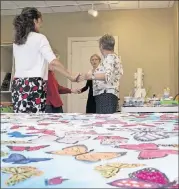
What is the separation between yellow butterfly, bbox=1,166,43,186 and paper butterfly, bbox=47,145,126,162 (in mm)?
114

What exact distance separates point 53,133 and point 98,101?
1674 mm

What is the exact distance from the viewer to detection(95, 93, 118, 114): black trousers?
8.97ft

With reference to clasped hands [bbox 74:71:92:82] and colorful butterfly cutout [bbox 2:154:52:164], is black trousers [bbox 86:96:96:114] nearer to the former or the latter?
clasped hands [bbox 74:71:92:82]

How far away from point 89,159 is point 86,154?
1.5 inches

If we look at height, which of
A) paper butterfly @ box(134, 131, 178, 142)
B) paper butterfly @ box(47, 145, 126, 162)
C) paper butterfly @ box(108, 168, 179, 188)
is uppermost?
paper butterfly @ box(134, 131, 178, 142)

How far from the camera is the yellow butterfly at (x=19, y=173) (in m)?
0.70

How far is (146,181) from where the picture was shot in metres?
0.69

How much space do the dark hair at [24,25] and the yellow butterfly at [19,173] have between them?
5.17 feet

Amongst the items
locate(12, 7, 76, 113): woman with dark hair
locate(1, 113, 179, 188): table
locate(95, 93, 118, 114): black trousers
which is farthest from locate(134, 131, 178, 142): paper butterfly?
locate(95, 93, 118, 114): black trousers

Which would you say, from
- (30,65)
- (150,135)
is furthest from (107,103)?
(150,135)

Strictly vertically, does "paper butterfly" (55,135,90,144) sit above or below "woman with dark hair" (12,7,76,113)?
below

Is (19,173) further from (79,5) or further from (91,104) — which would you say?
(79,5)

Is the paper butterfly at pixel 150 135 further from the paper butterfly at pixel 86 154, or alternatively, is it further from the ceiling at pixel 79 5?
the ceiling at pixel 79 5

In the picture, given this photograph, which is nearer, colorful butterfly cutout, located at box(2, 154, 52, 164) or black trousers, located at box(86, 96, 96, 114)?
colorful butterfly cutout, located at box(2, 154, 52, 164)
